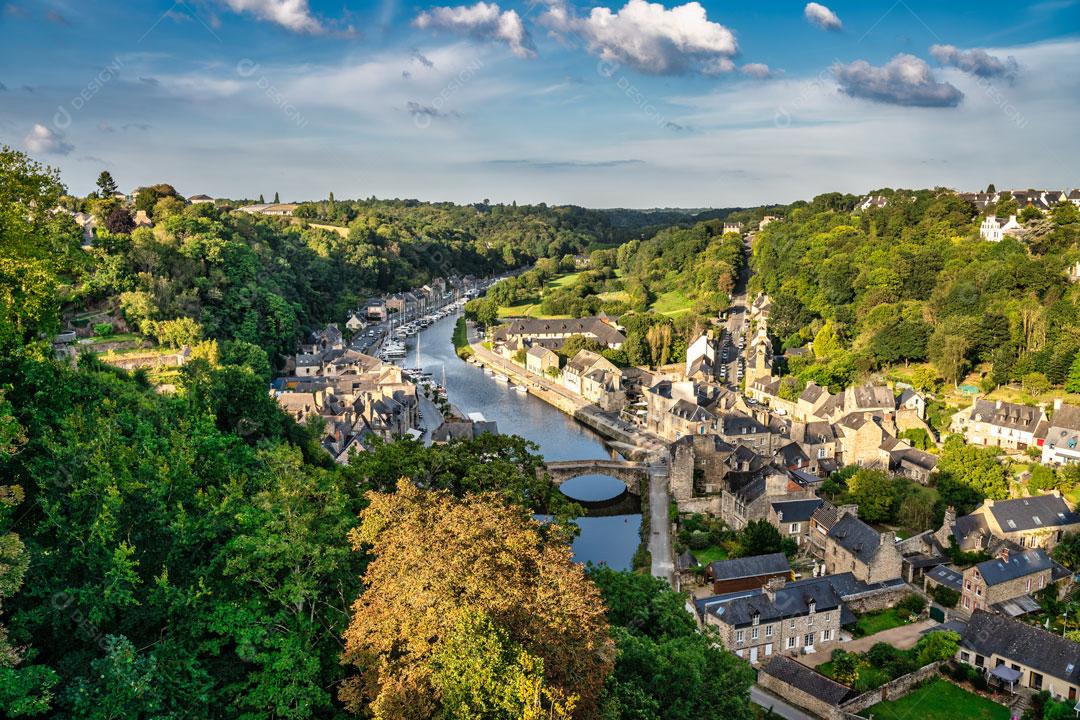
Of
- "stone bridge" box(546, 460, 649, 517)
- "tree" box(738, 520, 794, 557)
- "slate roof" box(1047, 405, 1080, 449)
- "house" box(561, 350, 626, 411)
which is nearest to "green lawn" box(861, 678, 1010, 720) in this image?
"tree" box(738, 520, 794, 557)

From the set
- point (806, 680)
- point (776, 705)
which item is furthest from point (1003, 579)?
point (776, 705)

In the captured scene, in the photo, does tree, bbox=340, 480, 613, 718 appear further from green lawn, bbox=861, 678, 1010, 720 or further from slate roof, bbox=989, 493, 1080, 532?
slate roof, bbox=989, 493, 1080, 532

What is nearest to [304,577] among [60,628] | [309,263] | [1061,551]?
[60,628]

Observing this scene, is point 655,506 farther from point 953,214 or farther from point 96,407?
point 953,214

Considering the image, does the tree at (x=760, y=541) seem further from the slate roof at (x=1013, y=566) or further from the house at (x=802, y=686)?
the house at (x=802, y=686)

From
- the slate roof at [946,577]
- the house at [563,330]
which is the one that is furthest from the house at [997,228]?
the slate roof at [946,577]

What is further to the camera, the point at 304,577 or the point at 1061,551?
the point at 1061,551
